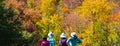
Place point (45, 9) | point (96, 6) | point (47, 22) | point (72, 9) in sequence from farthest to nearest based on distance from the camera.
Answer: point (72, 9) → point (45, 9) → point (47, 22) → point (96, 6)

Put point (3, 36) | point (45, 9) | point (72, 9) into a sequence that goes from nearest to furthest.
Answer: point (3, 36)
point (45, 9)
point (72, 9)

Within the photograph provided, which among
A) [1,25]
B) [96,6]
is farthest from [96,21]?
[1,25]

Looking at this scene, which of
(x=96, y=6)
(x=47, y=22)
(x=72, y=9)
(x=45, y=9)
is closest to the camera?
(x=96, y=6)

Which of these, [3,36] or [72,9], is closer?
[3,36]

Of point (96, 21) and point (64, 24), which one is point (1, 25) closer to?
point (96, 21)

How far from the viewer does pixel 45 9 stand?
249 ft

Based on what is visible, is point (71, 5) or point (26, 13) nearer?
point (26, 13)

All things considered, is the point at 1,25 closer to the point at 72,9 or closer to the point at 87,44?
the point at 87,44

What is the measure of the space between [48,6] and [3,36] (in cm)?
5374

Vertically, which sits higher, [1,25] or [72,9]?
[1,25]

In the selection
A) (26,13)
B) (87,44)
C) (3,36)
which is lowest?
(87,44)

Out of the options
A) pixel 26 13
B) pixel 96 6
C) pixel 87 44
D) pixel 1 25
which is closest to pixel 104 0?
pixel 96 6

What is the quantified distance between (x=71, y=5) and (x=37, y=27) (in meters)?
22.0

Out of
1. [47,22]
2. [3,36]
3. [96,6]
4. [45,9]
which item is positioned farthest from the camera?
[45,9]
